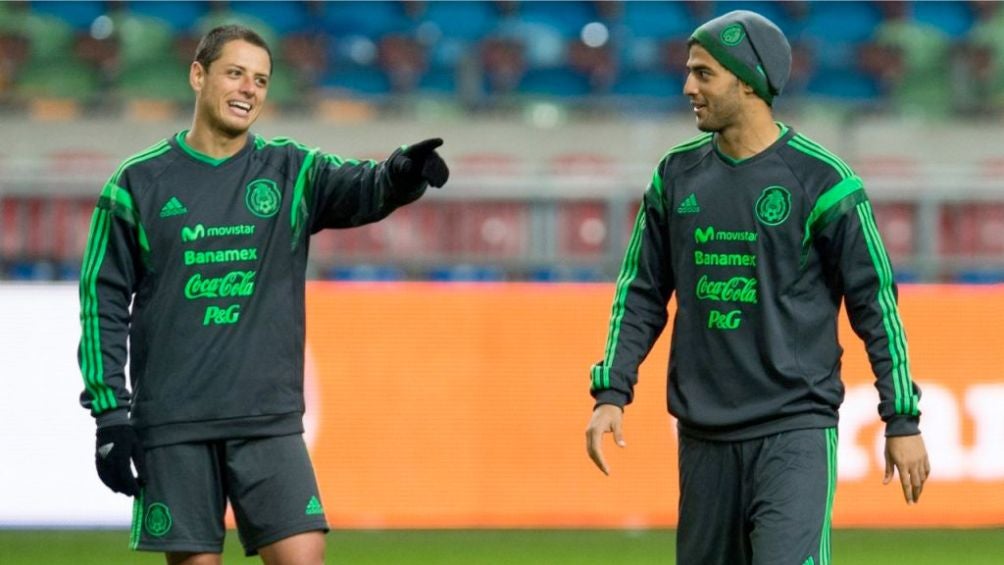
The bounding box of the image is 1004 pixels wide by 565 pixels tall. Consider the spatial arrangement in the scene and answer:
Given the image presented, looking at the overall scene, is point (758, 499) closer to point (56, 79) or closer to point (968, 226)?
point (968, 226)

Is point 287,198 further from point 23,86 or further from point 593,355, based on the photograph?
point 23,86

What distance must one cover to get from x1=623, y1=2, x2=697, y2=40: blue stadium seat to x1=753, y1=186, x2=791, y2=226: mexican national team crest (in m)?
9.87

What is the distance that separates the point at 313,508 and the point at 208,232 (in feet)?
2.60

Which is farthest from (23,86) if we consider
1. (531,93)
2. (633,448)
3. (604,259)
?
(633,448)

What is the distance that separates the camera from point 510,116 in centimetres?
1259

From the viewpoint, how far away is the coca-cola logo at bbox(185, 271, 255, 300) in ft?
15.2

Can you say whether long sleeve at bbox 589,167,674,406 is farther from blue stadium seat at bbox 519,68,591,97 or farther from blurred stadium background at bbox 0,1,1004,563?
blue stadium seat at bbox 519,68,591,97

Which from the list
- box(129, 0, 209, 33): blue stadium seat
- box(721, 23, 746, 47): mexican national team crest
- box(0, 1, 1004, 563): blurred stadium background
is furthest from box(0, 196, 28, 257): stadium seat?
box(721, 23, 746, 47): mexican national team crest

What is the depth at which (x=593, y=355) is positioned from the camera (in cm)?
943

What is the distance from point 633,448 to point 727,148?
480 centimetres

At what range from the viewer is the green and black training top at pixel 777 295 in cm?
444

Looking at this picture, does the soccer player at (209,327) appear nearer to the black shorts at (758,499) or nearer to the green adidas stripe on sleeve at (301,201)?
the green adidas stripe on sleeve at (301,201)

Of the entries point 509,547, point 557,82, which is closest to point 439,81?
point 557,82

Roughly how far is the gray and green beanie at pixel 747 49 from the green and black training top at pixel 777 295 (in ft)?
0.53
